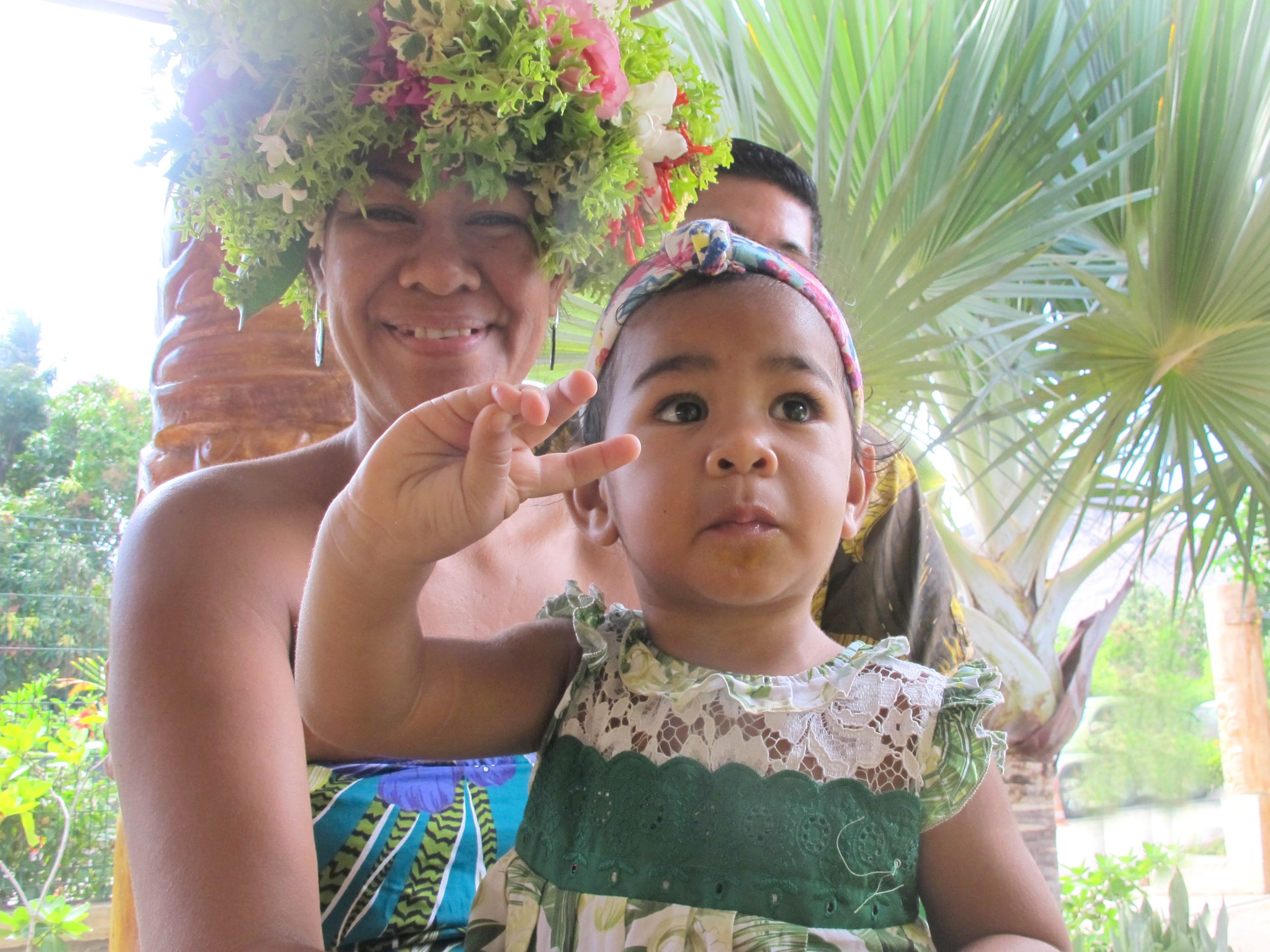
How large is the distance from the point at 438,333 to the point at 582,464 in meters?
0.67

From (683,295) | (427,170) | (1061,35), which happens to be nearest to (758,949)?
(683,295)

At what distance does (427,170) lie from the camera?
5.30 feet

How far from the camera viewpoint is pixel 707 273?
1420 mm

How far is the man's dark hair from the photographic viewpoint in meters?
2.37

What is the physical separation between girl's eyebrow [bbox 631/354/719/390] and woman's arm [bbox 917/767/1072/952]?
0.60 m

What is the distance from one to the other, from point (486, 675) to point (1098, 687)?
909 cm

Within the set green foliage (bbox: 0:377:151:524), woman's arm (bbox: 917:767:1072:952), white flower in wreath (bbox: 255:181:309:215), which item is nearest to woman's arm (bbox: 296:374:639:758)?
woman's arm (bbox: 917:767:1072:952)

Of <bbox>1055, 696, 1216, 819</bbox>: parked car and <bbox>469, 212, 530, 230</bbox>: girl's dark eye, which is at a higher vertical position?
<bbox>469, 212, 530, 230</bbox>: girl's dark eye

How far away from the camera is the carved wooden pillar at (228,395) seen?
261 centimetres

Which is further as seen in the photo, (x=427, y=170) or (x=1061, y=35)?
(x=1061, y=35)

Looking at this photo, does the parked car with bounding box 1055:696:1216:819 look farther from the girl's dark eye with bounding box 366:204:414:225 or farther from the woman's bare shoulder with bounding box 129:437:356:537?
the girl's dark eye with bounding box 366:204:414:225

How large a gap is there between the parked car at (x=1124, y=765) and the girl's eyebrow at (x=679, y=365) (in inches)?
319

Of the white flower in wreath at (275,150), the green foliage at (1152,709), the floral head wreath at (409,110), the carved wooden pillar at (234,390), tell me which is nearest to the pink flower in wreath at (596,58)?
the floral head wreath at (409,110)

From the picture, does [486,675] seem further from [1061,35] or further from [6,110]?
[6,110]
